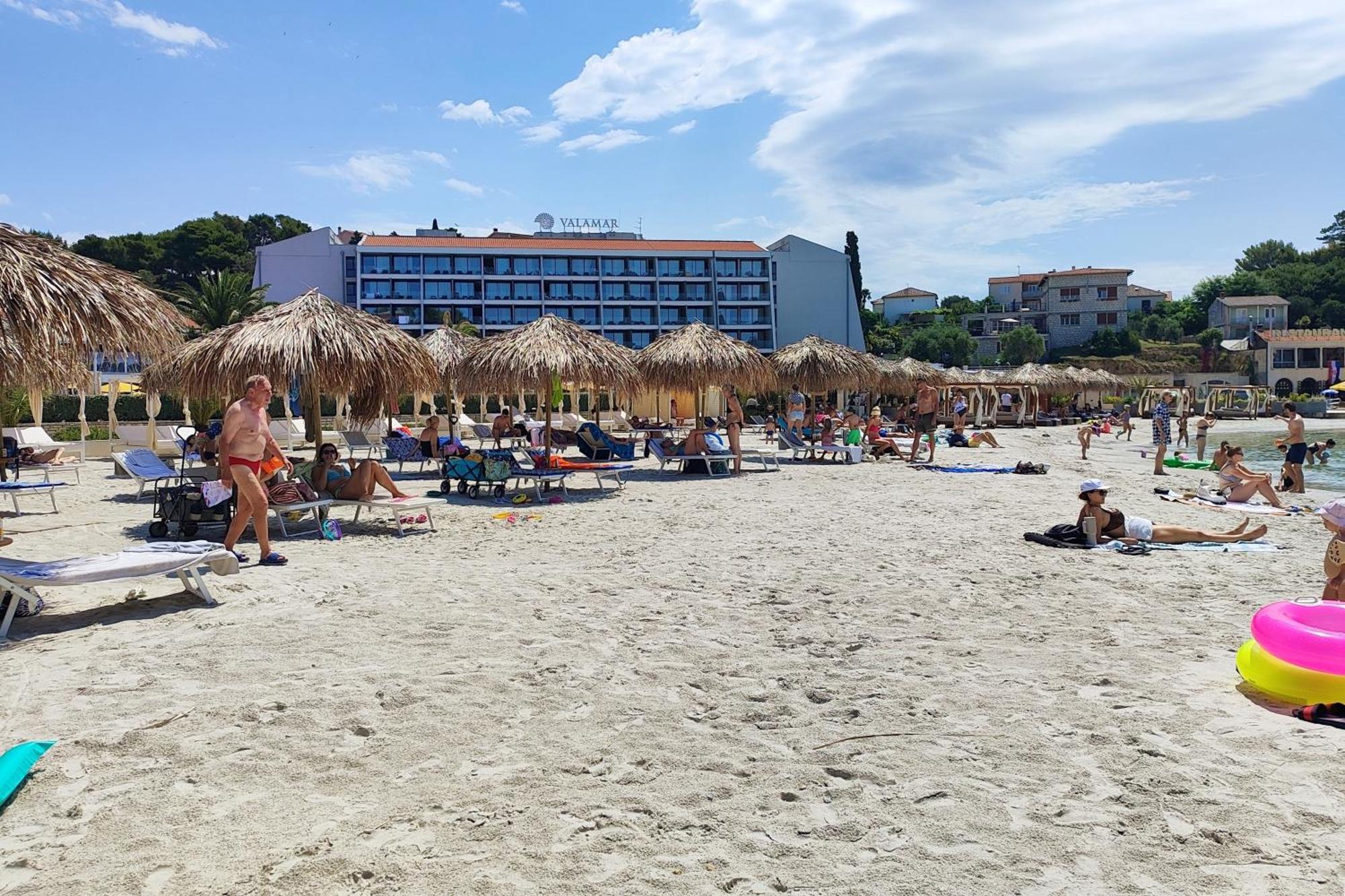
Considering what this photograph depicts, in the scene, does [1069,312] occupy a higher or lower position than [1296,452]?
higher

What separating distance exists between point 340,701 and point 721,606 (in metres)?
2.56

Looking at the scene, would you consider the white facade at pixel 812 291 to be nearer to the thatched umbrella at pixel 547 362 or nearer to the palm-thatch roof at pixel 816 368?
the palm-thatch roof at pixel 816 368

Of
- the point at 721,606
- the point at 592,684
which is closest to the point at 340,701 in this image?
the point at 592,684

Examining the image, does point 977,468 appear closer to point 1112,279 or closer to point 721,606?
point 721,606

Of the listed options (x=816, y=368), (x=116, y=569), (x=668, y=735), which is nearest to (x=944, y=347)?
(x=816, y=368)

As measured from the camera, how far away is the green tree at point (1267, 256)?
296 ft

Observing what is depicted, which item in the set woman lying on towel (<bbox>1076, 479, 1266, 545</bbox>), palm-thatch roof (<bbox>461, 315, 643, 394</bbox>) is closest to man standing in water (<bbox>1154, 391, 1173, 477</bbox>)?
woman lying on towel (<bbox>1076, 479, 1266, 545</bbox>)

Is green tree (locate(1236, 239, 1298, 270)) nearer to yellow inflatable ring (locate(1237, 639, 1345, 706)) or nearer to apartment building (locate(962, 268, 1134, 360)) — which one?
apartment building (locate(962, 268, 1134, 360))

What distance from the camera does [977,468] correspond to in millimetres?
15844

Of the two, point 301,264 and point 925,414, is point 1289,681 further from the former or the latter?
point 301,264

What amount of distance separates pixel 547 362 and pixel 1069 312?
75.5 metres

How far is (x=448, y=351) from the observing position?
18969mm

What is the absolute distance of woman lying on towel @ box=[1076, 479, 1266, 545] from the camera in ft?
25.1

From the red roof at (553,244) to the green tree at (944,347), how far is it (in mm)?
15865
